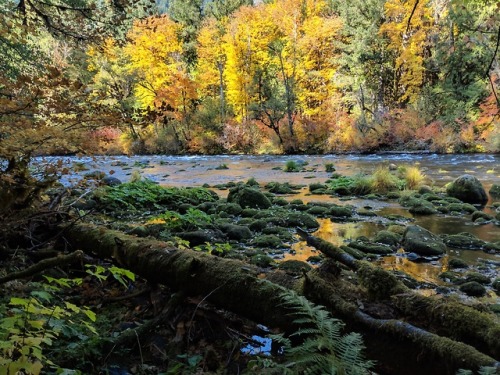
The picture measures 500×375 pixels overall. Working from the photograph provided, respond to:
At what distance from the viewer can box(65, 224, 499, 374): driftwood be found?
6.63ft

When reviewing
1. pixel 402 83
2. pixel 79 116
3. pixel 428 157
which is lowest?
pixel 428 157

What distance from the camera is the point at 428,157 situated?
2272 cm

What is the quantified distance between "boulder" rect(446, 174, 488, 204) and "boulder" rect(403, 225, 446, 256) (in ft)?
15.5

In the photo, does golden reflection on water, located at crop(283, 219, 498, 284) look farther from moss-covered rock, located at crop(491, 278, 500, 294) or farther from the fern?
the fern

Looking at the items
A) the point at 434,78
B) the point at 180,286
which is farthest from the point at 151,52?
the point at 180,286

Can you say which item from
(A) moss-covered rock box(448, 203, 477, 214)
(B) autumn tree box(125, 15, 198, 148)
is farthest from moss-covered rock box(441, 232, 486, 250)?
(B) autumn tree box(125, 15, 198, 148)

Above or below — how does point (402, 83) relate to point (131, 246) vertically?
above

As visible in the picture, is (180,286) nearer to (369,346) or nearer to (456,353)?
(369,346)

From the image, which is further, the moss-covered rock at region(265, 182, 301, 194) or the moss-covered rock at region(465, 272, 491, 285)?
the moss-covered rock at region(265, 182, 301, 194)

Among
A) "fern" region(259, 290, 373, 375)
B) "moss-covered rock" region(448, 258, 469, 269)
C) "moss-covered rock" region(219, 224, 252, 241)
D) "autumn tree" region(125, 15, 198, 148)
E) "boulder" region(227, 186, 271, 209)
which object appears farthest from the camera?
"autumn tree" region(125, 15, 198, 148)

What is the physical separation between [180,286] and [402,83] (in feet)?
105

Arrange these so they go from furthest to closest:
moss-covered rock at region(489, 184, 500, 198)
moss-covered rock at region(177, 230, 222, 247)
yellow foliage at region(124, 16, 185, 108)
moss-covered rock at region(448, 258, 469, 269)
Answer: yellow foliage at region(124, 16, 185, 108), moss-covered rock at region(489, 184, 500, 198), moss-covered rock at region(177, 230, 222, 247), moss-covered rock at region(448, 258, 469, 269)

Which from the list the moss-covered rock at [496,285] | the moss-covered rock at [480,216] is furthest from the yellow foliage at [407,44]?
the moss-covered rock at [496,285]

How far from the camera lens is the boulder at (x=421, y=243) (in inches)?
257
